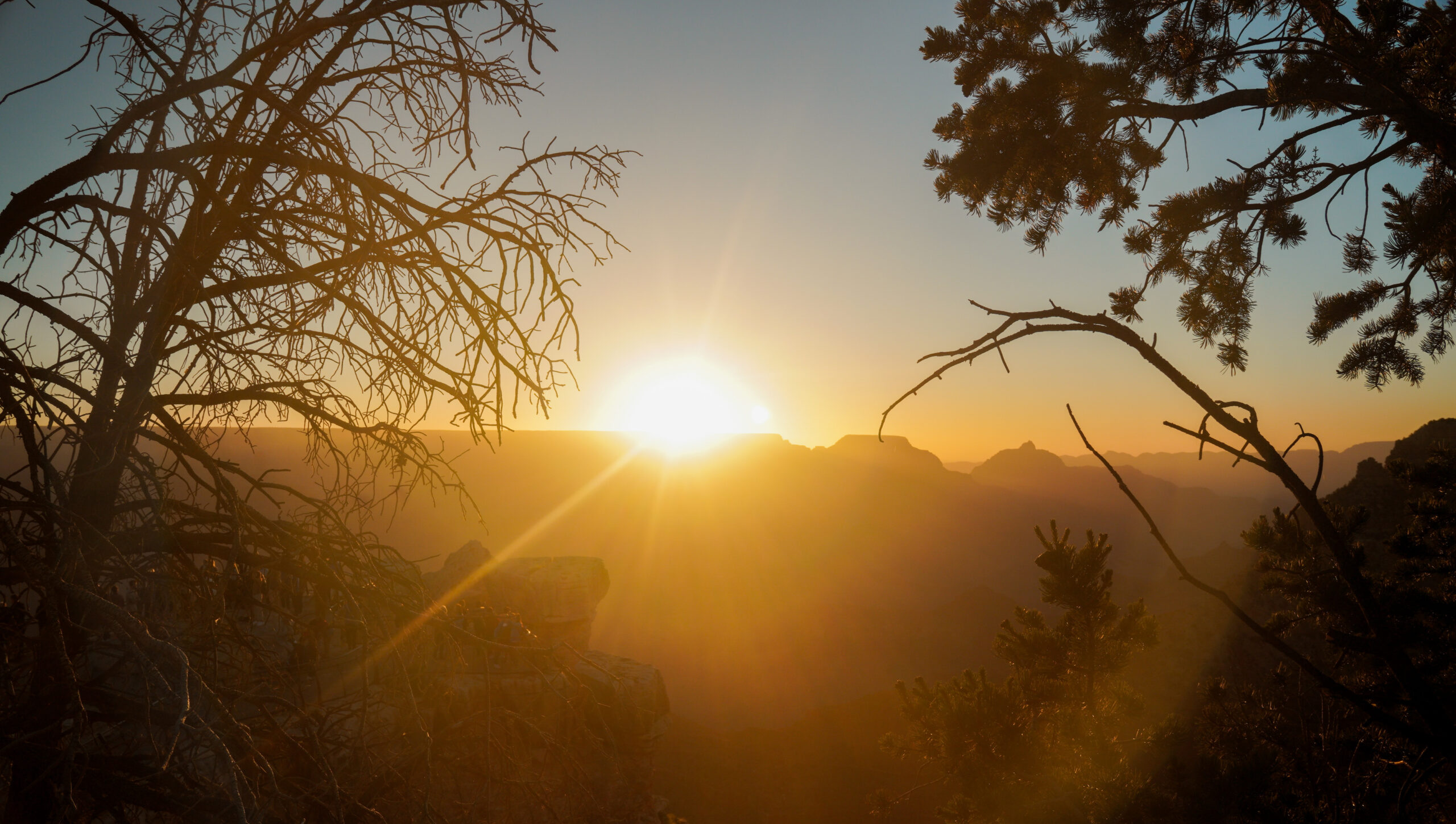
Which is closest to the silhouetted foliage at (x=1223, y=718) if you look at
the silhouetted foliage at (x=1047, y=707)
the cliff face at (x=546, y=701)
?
the silhouetted foliage at (x=1047, y=707)

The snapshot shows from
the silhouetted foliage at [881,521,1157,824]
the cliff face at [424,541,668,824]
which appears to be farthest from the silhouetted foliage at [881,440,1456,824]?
the cliff face at [424,541,668,824]

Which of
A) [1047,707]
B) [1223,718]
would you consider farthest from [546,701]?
[1047,707]

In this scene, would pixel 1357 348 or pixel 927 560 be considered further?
pixel 927 560

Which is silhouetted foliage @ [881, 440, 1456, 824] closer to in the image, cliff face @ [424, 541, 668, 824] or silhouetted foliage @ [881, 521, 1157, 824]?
silhouetted foliage @ [881, 521, 1157, 824]

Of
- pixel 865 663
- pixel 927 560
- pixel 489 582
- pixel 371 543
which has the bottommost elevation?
pixel 865 663

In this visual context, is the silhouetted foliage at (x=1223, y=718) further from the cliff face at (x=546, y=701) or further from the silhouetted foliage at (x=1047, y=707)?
the cliff face at (x=546, y=701)

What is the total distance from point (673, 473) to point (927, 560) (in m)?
26.2

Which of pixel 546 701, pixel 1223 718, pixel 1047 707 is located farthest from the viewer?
pixel 1047 707

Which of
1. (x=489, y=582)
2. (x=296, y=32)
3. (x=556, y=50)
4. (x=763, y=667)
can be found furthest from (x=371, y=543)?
(x=763, y=667)

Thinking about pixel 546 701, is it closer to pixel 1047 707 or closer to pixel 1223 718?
pixel 1223 718

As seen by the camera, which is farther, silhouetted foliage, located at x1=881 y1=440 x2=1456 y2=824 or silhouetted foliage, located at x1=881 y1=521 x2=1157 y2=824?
silhouetted foliage, located at x1=881 y1=521 x2=1157 y2=824

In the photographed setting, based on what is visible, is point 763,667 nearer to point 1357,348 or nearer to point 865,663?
point 865,663

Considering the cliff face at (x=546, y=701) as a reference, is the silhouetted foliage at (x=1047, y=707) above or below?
below

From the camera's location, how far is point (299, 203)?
8.93 ft
